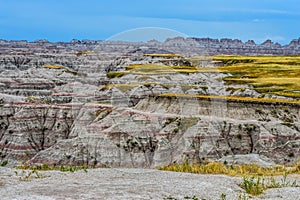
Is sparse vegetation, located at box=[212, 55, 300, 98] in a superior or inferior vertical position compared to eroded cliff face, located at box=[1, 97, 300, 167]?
superior

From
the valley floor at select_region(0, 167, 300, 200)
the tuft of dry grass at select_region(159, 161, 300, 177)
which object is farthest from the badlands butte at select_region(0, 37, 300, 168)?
the valley floor at select_region(0, 167, 300, 200)

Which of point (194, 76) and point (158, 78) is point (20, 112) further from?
point (194, 76)

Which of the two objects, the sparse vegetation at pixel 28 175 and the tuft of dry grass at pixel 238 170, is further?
the tuft of dry grass at pixel 238 170

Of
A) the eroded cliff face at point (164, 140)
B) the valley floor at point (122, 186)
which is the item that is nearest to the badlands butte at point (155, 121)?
the eroded cliff face at point (164, 140)

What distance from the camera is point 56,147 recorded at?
47.0m

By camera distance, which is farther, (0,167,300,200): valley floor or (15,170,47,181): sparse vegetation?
(15,170,47,181): sparse vegetation

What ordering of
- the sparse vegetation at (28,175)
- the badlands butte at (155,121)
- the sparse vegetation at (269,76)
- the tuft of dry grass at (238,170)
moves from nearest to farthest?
the sparse vegetation at (28,175), the tuft of dry grass at (238,170), the badlands butte at (155,121), the sparse vegetation at (269,76)

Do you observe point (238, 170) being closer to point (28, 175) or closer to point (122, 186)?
point (122, 186)

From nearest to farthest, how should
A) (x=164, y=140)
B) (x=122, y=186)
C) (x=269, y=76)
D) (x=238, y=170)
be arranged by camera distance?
(x=122, y=186) < (x=238, y=170) < (x=164, y=140) < (x=269, y=76)

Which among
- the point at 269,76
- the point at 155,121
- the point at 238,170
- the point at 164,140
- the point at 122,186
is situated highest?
the point at 269,76

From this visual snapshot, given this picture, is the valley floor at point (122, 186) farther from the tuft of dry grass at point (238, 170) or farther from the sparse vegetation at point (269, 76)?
the sparse vegetation at point (269, 76)

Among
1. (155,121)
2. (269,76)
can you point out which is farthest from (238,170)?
(269,76)

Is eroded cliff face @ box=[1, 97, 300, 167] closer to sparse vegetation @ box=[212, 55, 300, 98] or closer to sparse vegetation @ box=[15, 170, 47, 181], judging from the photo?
sparse vegetation @ box=[212, 55, 300, 98]

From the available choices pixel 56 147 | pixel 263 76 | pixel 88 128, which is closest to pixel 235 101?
pixel 88 128
